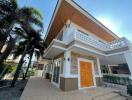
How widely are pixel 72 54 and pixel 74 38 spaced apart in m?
1.71

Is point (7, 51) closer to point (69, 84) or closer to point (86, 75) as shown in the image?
point (69, 84)

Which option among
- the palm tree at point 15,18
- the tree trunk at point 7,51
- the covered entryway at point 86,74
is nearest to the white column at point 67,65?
the covered entryway at point 86,74

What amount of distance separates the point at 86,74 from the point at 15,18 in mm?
8871

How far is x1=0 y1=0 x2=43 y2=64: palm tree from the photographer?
800 centimetres

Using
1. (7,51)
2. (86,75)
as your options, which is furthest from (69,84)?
(7,51)

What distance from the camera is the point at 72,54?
7586 mm

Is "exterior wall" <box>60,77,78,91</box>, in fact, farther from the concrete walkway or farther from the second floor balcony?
the second floor balcony

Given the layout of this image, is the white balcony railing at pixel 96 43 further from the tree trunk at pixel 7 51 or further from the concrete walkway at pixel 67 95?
the tree trunk at pixel 7 51

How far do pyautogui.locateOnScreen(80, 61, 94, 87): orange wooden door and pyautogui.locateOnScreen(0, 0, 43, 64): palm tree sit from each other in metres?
7.23

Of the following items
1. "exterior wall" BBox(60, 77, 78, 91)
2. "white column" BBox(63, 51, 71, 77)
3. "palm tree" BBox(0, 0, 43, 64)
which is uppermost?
"palm tree" BBox(0, 0, 43, 64)

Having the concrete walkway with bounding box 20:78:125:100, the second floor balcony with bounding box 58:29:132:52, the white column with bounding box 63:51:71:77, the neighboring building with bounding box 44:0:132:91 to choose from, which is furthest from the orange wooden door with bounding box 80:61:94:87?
the second floor balcony with bounding box 58:29:132:52

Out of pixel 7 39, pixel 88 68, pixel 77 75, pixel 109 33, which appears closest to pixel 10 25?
pixel 7 39

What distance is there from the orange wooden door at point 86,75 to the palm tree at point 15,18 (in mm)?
7232

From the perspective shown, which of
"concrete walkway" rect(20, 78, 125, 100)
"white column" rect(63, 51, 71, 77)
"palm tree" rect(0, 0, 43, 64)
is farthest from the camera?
"palm tree" rect(0, 0, 43, 64)
